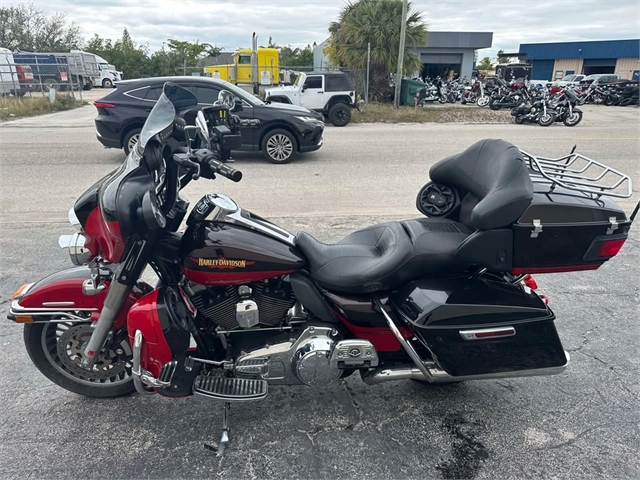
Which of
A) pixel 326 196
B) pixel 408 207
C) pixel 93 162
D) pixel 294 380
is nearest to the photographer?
pixel 294 380

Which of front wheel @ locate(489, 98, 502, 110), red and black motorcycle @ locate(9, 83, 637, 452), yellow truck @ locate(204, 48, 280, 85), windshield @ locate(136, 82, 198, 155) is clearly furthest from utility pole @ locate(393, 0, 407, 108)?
windshield @ locate(136, 82, 198, 155)

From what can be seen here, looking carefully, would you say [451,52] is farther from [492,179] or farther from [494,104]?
[492,179]

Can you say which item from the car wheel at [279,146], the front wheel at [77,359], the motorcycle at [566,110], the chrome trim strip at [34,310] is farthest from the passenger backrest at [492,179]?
the motorcycle at [566,110]

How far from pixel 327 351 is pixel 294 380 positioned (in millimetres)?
263

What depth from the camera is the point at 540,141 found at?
40.0 ft

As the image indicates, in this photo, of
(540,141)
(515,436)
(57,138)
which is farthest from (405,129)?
(515,436)

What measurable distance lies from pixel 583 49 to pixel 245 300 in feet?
173

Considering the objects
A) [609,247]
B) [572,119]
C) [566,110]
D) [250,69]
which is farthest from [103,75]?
[609,247]

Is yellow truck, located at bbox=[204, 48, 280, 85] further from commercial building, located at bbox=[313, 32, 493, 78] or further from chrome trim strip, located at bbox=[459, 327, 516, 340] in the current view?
chrome trim strip, located at bbox=[459, 327, 516, 340]

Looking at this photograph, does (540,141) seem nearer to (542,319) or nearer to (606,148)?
(606,148)

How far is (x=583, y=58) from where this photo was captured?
148 ft

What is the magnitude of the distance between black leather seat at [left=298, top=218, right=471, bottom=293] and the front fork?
0.78 metres

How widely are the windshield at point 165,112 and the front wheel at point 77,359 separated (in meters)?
1.12

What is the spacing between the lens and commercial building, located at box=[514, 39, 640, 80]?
135 feet
